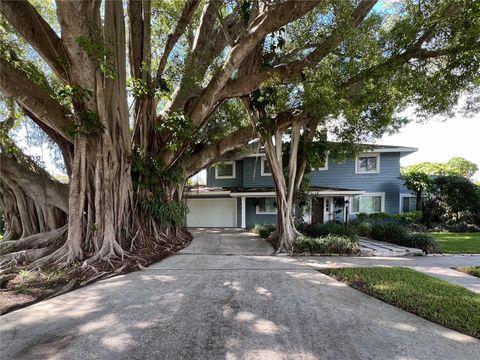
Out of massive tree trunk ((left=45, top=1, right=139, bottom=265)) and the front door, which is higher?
massive tree trunk ((left=45, top=1, right=139, bottom=265))

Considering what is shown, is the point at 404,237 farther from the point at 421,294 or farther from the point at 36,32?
the point at 36,32

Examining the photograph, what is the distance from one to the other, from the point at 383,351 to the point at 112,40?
6.79 meters

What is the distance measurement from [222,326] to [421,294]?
3.04 m

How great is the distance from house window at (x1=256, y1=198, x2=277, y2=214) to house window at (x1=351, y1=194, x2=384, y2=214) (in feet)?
14.9

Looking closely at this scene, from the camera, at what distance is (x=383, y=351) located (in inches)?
85.4

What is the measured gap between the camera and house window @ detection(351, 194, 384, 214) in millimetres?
13164

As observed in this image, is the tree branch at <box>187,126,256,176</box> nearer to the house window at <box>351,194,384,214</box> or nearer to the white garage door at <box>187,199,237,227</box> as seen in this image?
the white garage door at <box>187,199,237,227</box>

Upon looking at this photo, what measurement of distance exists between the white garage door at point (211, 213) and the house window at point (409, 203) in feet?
32.4

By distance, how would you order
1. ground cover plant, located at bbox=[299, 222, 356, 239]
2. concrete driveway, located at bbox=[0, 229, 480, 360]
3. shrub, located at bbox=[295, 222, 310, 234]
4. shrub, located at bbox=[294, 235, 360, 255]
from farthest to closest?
shrub, located at bbox=[295, 222, 310, 234], ground cover plant, located at bbox=[299, 222, 356, 239], shrub, located at bbox=[294, 235, 360, 255], concrete driveway, located at bbox=[0, 229, 480, 360]

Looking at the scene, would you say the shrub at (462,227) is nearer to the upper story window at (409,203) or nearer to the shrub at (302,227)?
the upper story window at (409,203)

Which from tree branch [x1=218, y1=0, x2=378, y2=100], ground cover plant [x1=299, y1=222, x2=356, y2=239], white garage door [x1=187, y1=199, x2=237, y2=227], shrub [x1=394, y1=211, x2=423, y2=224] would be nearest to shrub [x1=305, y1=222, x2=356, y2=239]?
ground cover plant [x1=299, y1=222, x2=356, y2=239]

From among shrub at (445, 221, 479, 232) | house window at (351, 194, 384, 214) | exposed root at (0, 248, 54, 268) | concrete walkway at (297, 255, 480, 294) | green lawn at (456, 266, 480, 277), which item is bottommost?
shrub at (445, 221, 479, 232)

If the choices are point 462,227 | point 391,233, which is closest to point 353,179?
point 462,227

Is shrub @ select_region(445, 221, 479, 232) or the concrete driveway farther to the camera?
shrub @ select_region(445, 221, 479, 232)
